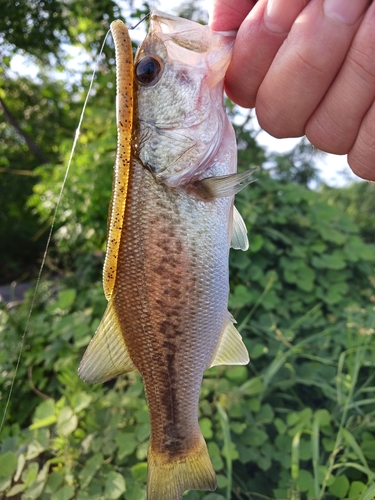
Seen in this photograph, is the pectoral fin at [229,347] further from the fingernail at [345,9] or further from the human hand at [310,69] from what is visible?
the fingernail at [345,9]

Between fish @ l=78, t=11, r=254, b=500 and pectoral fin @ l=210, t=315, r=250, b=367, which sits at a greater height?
fish @ l=78, t=11, r=254, b=500

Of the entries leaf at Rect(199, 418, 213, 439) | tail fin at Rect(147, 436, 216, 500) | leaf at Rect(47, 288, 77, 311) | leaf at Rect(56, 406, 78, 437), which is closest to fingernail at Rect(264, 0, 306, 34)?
tail fin at Rect(147, 436, 216, 500)

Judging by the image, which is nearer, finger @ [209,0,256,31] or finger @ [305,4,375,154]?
finger @ [305,4,375,154]

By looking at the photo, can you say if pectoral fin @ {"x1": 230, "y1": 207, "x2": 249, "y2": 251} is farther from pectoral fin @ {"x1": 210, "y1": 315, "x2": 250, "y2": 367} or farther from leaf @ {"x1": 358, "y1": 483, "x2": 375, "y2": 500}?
leaf @ {"x1": 358, "y1": 483, "x2": 375, "y2": 500}

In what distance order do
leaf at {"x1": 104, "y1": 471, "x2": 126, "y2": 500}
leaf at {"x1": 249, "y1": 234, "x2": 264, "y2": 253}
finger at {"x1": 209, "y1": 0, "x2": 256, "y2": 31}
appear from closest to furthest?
finger at {"x1": 209, "y1": 0, "x2": 256, "y2": 31}
leaf at {"x1": 104, "y1": 471, "x2": 126, "y2": 500}
leaf at {"x1": 249, "y1": 234, "x2": 264, "y2": 253}

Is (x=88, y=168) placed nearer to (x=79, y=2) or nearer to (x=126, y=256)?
(x=79, y=2)

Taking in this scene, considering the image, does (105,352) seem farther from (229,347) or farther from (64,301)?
(64,301)
